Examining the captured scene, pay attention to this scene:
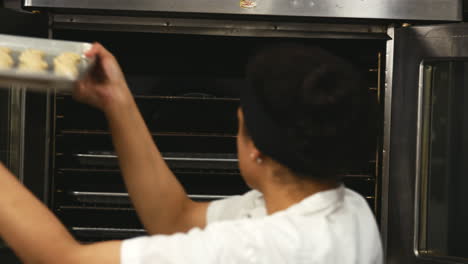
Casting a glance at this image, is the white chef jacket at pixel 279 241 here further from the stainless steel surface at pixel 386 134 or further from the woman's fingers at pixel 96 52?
the stainless steel surface at pixel 386 134

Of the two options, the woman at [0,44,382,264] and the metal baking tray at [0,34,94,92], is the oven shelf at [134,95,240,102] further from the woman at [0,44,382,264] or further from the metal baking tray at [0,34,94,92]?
the woman at [0,44,382,264]

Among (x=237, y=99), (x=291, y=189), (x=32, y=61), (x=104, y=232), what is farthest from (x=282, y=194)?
(x=104, y=232)

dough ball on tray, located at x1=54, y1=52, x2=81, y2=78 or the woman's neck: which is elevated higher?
dough ball on tray, located at x1=54, y1=52, x2=81, y2=78

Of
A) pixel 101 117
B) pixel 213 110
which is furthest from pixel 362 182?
pixel 101 117

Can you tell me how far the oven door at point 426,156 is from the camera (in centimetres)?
232

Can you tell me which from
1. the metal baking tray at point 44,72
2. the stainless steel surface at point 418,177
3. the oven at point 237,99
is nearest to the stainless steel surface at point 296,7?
the oven at point 237,99

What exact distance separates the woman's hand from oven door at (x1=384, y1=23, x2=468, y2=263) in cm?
119

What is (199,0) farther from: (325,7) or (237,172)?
(237,172)

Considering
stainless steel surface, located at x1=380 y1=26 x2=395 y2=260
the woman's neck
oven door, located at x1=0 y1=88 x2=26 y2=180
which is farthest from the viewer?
stainless steel surface, located at x1=380 y1=26 x2=395 y2=260

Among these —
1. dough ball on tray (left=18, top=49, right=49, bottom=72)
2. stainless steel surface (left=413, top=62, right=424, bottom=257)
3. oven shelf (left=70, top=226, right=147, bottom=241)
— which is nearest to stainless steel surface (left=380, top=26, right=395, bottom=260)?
stainless steel surface (left=413, top=62, right=424, bottom=257)

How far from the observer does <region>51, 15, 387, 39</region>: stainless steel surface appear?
2309 mm

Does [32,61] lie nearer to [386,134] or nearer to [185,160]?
[185,160]

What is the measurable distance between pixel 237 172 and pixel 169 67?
492 mm

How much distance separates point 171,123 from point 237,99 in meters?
0.33
